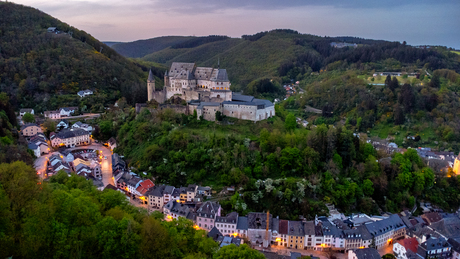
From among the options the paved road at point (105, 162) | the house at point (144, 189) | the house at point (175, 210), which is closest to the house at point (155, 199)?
the house at point (144, 189)

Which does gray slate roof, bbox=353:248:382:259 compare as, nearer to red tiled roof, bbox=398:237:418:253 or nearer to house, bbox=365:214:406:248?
house, bbox=365:214:406:248

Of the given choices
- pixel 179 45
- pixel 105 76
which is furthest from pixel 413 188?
pixel 179 45

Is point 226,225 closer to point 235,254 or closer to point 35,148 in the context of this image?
point 235,254

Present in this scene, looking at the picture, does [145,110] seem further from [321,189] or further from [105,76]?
[105,76]

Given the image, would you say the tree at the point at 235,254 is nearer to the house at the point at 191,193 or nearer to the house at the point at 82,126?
the house at the point at 191,193

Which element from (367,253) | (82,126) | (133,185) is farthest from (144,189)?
(82,126)

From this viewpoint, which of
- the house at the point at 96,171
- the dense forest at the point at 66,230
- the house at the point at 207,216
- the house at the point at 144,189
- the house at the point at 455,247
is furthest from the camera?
the house at the point at 96,171
